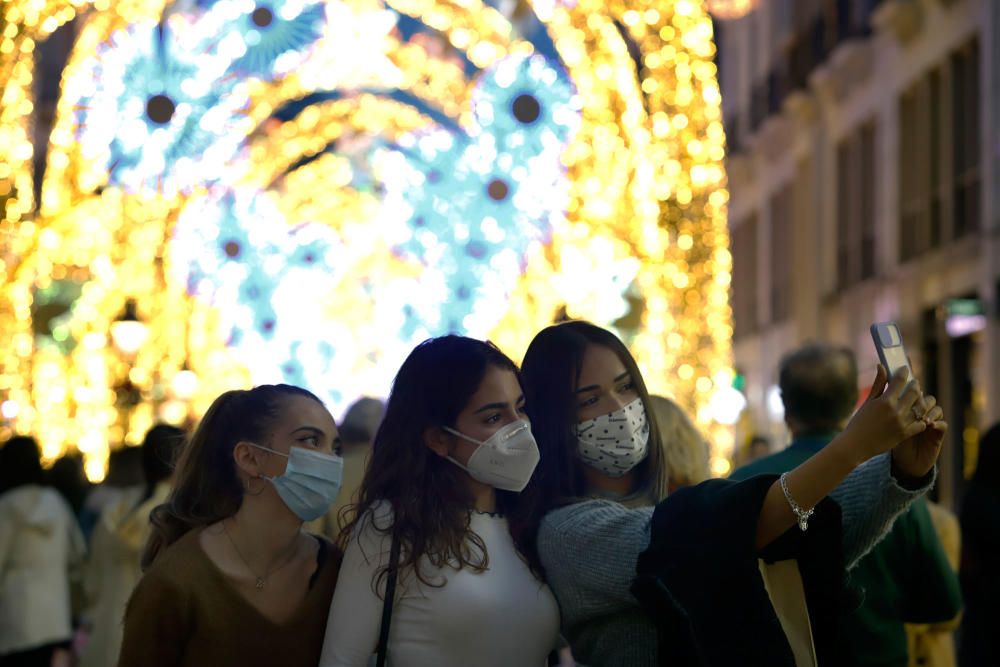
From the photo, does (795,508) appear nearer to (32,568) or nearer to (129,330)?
(32,568)

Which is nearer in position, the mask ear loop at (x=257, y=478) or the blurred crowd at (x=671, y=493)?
the mask ear loop at (x=257, y=478)

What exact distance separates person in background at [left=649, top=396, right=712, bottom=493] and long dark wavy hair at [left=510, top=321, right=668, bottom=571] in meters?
2.42

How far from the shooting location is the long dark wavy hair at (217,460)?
17.7 ft

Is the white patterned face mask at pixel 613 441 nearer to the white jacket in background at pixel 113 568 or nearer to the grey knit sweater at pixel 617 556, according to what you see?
the grey knit sweater at pixel 617 556

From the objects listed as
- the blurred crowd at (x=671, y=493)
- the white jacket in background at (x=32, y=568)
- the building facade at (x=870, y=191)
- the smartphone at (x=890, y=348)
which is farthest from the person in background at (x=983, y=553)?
the building facade at (x=870, y=191)

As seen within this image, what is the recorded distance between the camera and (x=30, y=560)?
11.1 m

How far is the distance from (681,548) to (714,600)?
0.13 m

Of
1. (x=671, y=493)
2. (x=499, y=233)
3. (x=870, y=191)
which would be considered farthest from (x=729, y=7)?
(x=870, y=191)

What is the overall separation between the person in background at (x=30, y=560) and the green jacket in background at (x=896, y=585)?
5.51 m

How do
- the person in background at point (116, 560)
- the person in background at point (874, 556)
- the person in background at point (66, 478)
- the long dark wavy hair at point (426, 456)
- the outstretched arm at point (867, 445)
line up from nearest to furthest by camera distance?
1. the outstretched arm at point (867, 445)
2. the long dark wavy hair at point (426, 456)
3. the person in background at point (874, 556)
4. the person in background at point (116, 560)
5. the person in background at point (66, 478)

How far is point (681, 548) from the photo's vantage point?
4520 mm

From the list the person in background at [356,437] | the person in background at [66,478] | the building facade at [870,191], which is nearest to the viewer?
the person in background at [356,437]

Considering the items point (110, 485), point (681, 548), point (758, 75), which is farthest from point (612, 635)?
point (758, 75)

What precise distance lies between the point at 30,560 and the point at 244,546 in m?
6.18
